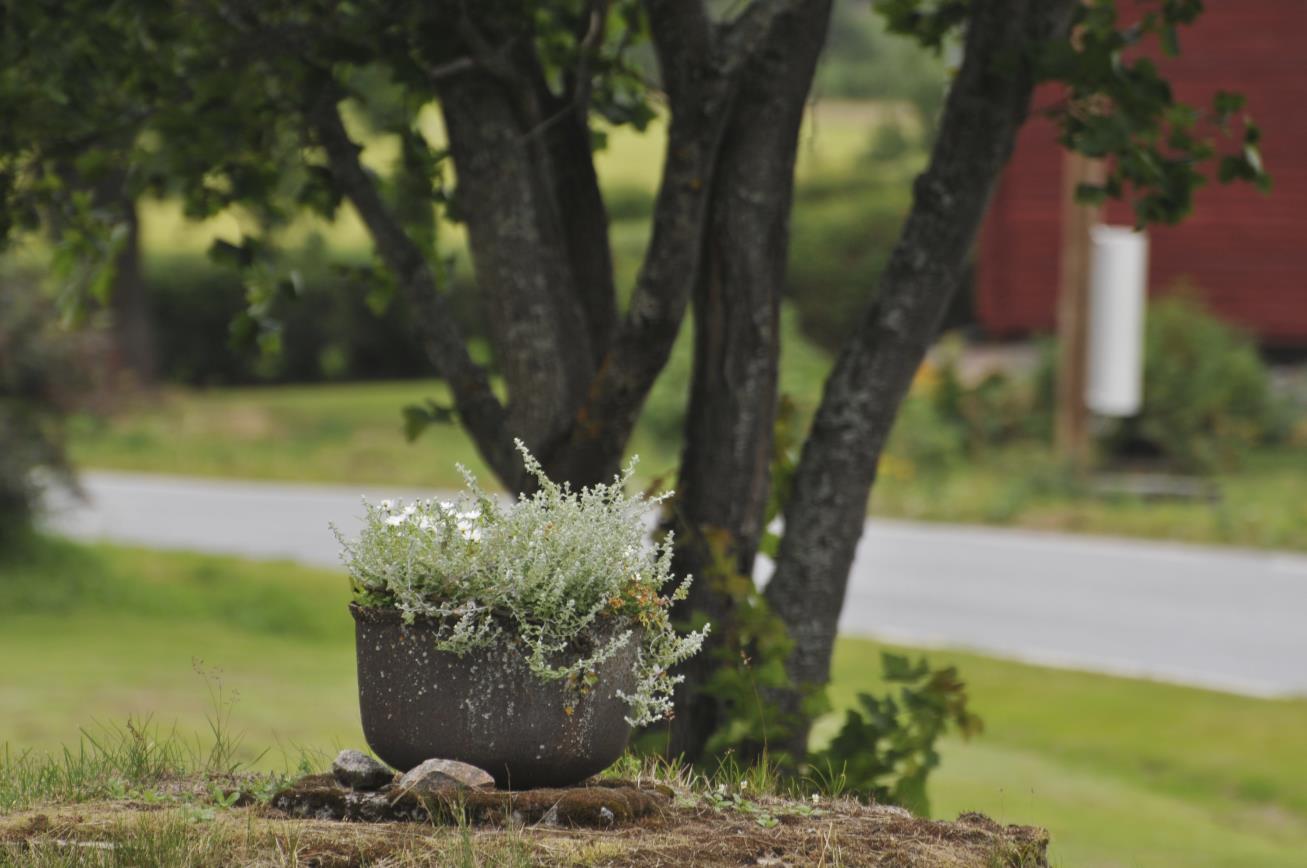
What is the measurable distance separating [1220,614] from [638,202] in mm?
22434

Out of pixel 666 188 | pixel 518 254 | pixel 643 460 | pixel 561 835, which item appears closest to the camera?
pixel 561 835

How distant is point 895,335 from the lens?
237 inches

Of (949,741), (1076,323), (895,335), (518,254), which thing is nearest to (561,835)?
(518,254)

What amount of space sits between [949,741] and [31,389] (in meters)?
8.57

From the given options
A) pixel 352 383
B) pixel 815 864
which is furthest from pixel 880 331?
pixel 352 383

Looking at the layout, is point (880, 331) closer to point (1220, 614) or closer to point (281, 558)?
point (1220, 614)

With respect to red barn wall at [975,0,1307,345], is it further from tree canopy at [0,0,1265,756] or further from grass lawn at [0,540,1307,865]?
tree canopy at [0,0,1265,756]

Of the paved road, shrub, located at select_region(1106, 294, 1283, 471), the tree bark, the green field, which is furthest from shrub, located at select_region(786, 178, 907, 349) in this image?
the tree bark

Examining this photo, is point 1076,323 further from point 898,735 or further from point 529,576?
point 529,576

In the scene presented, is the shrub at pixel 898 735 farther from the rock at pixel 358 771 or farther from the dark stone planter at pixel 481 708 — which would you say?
the rock at pixel 358 771

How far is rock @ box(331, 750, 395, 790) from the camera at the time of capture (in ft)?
14.2

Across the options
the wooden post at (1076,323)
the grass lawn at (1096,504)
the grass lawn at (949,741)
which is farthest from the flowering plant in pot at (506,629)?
the wooden post at (1076,323)

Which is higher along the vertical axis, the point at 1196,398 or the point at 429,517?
the point at 1196,398

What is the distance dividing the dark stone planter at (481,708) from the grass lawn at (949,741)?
2384mm
